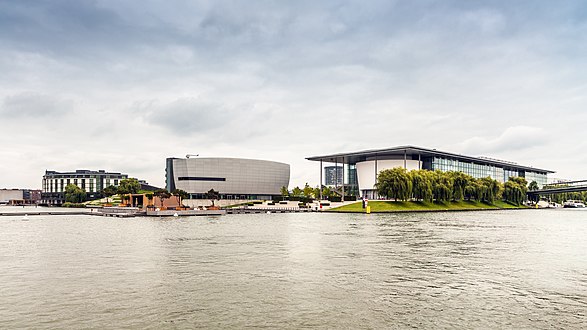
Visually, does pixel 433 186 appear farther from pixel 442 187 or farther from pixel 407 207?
pixel 407 207

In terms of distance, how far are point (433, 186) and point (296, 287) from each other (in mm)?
124628

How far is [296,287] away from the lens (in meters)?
23.2

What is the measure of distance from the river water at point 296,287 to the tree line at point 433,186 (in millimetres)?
90896

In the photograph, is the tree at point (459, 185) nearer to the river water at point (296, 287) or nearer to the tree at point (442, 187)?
the tree at point (442, 187)

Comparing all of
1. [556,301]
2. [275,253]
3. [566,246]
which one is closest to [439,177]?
[566,246]

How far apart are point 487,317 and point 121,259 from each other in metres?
25.0

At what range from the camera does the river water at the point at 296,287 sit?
17625 mm

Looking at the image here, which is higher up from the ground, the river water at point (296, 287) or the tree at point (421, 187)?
the tree at point (421, 187)

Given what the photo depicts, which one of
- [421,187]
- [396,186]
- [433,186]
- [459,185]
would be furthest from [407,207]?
[459,185]

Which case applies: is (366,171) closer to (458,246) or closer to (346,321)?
(458,246)

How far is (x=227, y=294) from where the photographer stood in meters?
21.7

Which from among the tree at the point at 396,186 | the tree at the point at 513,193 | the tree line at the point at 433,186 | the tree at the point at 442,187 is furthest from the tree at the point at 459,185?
the tree at the point at 513,193

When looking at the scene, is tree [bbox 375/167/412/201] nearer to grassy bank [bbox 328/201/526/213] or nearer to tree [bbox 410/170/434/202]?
tree [bbox 410/170/434/202]

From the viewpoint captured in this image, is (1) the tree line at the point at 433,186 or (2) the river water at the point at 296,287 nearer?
(2) the river water at the point at 296,287
